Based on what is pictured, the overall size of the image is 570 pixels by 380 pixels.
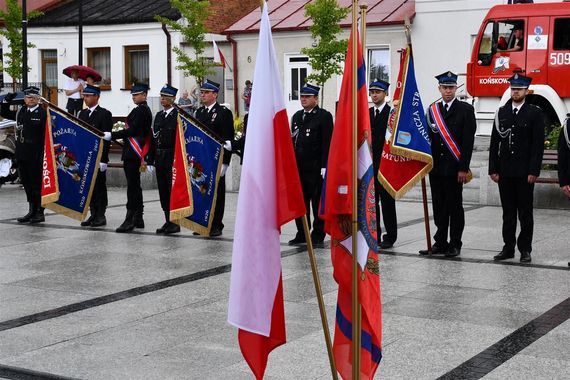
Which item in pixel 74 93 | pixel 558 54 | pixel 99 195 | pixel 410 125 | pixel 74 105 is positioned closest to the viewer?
pixel 410 125

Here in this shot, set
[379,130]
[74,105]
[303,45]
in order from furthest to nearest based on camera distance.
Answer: [303,45]
[74,105]
[379,130]

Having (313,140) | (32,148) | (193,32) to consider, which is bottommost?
(32,148)

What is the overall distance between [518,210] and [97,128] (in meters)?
6.13

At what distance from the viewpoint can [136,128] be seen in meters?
14.0

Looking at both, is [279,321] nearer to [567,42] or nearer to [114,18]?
[567,42]

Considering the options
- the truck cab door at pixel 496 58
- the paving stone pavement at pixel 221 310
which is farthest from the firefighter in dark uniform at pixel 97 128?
the truck cab door at pixel 496 58

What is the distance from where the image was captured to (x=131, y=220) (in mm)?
13938

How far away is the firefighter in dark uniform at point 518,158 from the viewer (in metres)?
11.1

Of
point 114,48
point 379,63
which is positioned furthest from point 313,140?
point 114,48

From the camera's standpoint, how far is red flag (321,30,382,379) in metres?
5.41

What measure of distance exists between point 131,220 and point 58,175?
3.90ft

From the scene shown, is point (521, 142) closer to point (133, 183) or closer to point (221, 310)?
point (221, 310)

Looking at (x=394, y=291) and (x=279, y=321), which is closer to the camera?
(x=279, y=321)

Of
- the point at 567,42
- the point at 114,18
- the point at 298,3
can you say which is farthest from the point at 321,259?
the point at 114,18
